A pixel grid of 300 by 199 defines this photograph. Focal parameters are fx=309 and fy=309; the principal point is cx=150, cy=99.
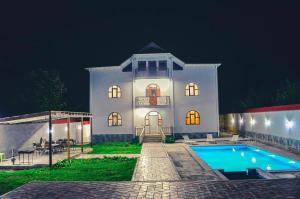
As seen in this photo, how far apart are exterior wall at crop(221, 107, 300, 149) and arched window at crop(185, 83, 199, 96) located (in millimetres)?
5311

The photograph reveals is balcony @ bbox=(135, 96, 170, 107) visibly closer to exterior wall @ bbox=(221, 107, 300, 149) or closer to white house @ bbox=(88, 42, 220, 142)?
white house @ bbox=(88, 42, 220, 142)

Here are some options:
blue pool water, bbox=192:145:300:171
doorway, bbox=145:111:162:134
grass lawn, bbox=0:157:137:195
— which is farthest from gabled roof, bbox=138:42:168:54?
grass lawn, bbox=0:157:137:195

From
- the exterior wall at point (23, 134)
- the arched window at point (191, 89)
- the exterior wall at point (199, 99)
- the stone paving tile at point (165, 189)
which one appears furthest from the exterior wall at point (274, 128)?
the exterior wall at point (23, 134)

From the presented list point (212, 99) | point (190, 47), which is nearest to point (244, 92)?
point (190, 47)

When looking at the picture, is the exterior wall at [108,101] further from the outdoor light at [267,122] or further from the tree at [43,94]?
the outdoor light at [267,122]

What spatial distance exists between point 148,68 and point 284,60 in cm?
3469

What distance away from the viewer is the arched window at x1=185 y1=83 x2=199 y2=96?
28016mm

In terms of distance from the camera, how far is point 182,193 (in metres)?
8.73

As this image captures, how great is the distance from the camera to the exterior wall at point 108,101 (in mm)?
27953

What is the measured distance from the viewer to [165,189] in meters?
9.27

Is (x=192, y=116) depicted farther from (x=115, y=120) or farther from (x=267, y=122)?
(x=115, y=120)

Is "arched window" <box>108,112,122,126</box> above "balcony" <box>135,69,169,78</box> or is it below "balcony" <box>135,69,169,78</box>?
below

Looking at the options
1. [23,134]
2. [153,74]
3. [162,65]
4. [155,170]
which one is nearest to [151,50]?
[162,65]

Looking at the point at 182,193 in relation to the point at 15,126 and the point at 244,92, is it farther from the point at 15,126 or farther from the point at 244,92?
the point at 244,92
